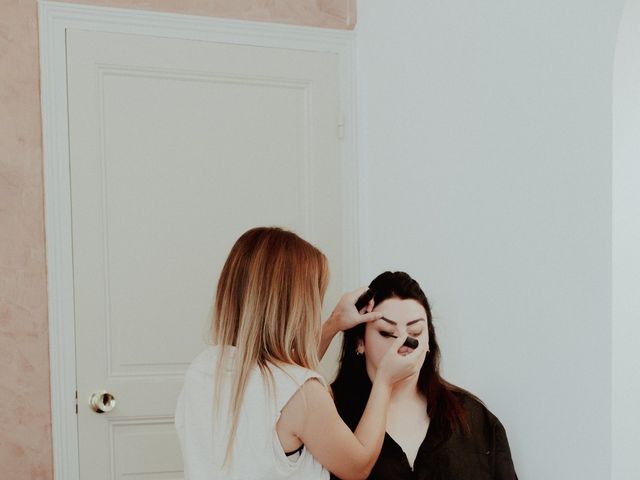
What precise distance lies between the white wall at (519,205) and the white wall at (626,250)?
18 mm

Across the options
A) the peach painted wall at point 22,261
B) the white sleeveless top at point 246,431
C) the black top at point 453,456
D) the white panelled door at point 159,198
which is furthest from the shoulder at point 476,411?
the peach painted wall at point 22,261

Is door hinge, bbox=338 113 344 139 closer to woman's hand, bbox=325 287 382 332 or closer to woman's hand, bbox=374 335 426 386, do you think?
woman's hand, bbox=325 287 382 332

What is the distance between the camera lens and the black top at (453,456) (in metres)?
1.75

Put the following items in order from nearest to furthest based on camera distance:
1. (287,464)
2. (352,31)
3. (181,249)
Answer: (287,464)
(181,249)
(352,31)

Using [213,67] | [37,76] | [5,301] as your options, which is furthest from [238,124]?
[5,301]

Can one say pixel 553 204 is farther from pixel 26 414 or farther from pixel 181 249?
pixel 26 414

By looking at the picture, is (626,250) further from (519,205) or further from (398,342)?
(398,342)

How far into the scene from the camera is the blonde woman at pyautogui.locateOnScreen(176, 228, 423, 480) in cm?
156

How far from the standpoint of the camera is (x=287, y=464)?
5.20 feet

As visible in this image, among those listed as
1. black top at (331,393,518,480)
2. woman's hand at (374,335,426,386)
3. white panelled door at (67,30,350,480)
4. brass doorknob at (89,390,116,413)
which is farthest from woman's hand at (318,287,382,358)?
brass doorknob at (89,390,116,413)

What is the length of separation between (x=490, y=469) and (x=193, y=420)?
69 centimetres

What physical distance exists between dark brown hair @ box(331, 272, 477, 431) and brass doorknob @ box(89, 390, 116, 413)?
40.3 inches

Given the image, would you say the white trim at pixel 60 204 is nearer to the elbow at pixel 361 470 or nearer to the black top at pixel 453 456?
the black top at pixel 453 456

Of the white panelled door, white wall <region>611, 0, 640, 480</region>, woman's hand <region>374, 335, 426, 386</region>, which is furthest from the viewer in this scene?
the white panelled door
